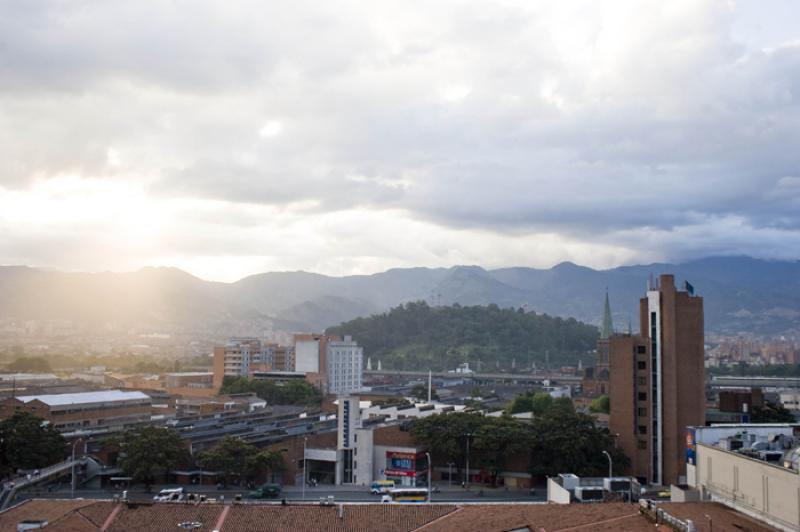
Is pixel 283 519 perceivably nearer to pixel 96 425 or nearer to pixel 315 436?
pixel 315 436

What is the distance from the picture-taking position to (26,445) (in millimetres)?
48531

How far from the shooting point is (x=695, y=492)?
3027cm

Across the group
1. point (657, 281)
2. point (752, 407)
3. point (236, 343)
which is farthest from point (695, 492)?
point (236, 343)

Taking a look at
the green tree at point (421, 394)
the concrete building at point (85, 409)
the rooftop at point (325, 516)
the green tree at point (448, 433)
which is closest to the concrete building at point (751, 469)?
the rooftop at point (325, 516)

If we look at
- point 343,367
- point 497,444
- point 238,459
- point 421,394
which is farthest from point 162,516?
point 343,367

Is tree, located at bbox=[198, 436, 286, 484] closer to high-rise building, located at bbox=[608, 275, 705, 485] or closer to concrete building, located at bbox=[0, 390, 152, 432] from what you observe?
concrete building, located at bbox=[0, 390, 152, 432]

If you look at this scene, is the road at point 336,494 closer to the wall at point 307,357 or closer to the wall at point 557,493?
the wall at point 557,493

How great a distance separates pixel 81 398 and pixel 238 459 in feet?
94.6

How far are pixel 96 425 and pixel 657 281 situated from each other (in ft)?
157

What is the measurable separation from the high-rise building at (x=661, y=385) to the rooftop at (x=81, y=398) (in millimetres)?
45015

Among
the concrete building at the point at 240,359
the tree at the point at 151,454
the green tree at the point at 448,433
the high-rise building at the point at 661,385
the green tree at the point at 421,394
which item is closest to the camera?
the tree at the point at 151,454

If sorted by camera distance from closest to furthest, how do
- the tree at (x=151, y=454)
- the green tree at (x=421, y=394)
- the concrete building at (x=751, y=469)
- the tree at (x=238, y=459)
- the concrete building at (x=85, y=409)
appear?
the concrete building at (x=751, y=469) → the tree at (x=151, y=454) → the tree at (x=238, y=459) → the concrete building at (x=85, y=409) → the green tree at (x=421, y=394)

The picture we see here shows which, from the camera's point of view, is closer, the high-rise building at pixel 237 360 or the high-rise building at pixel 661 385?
the high-rise building at pixel 661 385

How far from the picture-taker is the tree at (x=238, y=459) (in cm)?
4844
